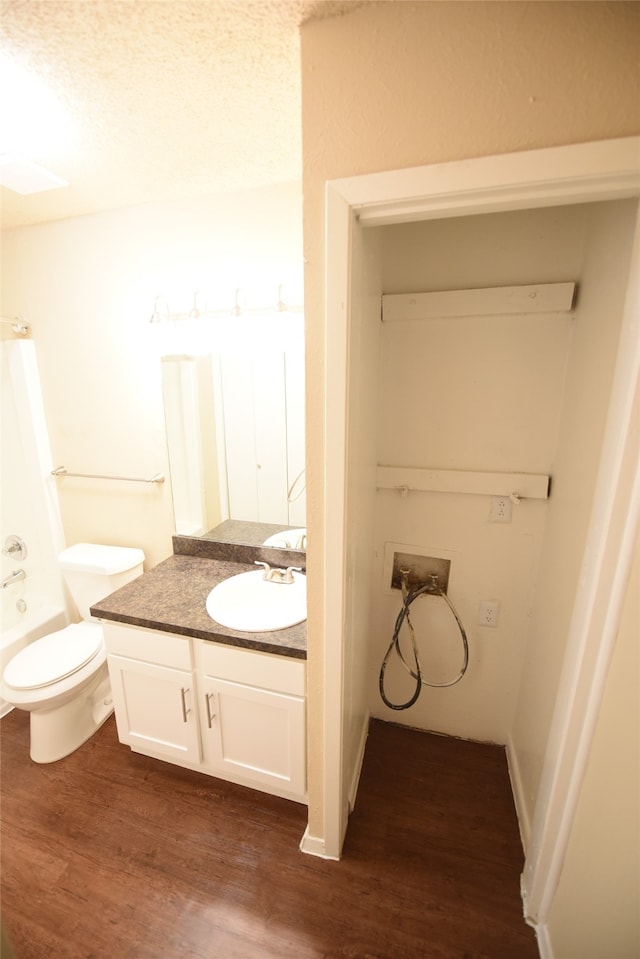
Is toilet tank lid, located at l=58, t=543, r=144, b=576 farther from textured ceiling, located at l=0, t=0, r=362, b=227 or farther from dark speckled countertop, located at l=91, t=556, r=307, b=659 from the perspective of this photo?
textured ceiling, located at l=0, t=0, r=362, b=227

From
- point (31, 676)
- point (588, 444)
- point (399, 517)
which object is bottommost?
point (31, 676)

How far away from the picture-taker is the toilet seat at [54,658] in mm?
1511

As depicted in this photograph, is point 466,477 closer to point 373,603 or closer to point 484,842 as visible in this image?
point 373,603

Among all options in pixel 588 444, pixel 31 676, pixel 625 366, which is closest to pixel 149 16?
pixel 625 366

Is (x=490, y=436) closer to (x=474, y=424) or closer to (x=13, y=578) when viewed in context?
(x=474, y=424)

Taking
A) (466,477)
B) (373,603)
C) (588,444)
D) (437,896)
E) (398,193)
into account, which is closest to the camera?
(398,193)

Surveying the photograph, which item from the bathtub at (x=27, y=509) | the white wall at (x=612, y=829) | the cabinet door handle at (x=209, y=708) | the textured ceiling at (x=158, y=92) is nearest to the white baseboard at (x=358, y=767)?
the cabinet door handle at (x=209, y=708)

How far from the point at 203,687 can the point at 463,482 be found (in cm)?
126

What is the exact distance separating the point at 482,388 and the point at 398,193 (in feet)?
2.59

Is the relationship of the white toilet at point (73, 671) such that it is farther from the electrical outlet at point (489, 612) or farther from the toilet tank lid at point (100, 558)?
the electrical outlet at point (489, 612)

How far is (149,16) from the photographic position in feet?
2.54

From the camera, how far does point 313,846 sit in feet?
4.12

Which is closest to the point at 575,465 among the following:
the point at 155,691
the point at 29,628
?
the point at 155,691

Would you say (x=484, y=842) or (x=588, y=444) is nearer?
(x=588, y=444)
